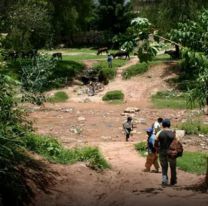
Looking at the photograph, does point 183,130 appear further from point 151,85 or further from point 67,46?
point 67,46

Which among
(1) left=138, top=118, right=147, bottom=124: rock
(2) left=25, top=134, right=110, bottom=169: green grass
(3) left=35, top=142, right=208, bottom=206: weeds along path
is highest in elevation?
(2) left=25, top=134, right=110, bottom=169: green grass

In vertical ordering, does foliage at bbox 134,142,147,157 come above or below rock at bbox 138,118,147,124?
above

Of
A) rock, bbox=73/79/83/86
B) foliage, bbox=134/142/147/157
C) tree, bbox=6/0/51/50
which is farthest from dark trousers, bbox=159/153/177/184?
rock, bbox=73/79/83/86

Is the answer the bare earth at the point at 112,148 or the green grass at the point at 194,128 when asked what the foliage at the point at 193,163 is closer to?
the bare earth at the point at 112,148

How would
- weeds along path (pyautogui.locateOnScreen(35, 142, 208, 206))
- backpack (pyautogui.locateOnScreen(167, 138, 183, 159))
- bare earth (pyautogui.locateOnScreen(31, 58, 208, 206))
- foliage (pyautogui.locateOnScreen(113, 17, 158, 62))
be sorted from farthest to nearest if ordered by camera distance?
1. backpack (pyautogui.locateOnScreen(167, 138, 183, 159))
2. bare earth (pyautogui.locateOnScreen(31, 58, 208, 206))
3. weeds along path (pyautogui.locateOnScreen(35, 142, 208, 206))
4. foliage (pyautogui.locateOnScreen(113, 17, 158, 62))

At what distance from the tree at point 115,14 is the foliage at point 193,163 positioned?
36.2 meters

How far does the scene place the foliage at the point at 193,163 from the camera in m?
17.7

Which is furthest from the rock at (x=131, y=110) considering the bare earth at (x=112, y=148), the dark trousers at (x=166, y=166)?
the dark trousers at (x=166, y=166)

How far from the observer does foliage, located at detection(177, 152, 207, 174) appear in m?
17.7

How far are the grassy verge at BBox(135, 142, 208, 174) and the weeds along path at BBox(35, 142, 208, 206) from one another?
415 millimetres

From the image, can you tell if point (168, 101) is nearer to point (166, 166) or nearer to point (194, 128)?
point (194, 128)

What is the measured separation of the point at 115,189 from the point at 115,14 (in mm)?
41912

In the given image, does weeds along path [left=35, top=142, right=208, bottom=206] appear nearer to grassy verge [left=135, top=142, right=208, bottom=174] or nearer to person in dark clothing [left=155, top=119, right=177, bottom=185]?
grassy verge [left=135, top=142, right=208, bottom=174]

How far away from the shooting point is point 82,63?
44.0 m
